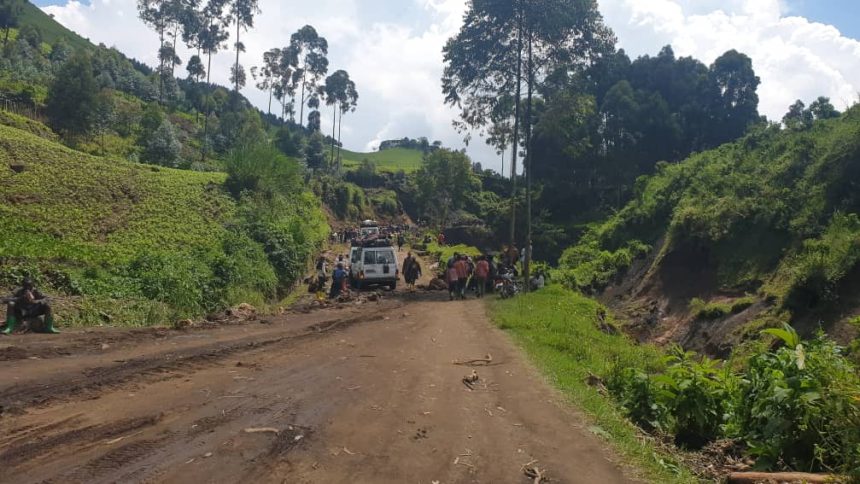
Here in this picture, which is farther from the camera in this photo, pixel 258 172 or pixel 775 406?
pixel 258 172

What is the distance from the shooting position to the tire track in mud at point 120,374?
622cm

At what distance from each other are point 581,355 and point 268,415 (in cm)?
790

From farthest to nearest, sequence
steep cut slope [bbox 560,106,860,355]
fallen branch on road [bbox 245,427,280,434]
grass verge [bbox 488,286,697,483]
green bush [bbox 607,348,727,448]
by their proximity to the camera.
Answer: steep cut slope [bbox 560,106,860,355] < green bush [bbox 607,348,727,448] < grass verge [bbox 488,286,697,483] < fallen branch on road [bbox 245,427,280,434]

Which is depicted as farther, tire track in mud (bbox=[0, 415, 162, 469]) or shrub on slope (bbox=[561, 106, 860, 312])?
shrub on slope (bbox=[561, 106, 860, 312])

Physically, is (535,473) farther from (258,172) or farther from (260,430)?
(258,172)

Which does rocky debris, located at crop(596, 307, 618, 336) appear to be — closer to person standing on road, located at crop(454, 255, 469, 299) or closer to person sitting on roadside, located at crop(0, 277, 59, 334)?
person standing on road, located at crop(454, 255, 469, 299)

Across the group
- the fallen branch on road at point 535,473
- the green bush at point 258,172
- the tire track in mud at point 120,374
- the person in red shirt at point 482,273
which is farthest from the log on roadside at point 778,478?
the green bush at point 258,172

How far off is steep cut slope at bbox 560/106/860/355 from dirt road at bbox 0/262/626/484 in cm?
919

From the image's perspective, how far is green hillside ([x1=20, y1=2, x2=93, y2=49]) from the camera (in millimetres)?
103375

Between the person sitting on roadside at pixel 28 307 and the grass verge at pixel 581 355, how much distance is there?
9102mm

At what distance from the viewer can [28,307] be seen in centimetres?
1088

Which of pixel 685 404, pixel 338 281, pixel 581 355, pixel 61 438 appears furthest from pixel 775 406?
pixel 338 281

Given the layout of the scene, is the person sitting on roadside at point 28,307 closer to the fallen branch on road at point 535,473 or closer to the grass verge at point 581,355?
the grass verge at point 581,355

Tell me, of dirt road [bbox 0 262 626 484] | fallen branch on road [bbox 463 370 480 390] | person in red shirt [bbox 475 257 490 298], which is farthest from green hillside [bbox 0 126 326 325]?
fallen branch on road [bbox 463 370 480 390]
